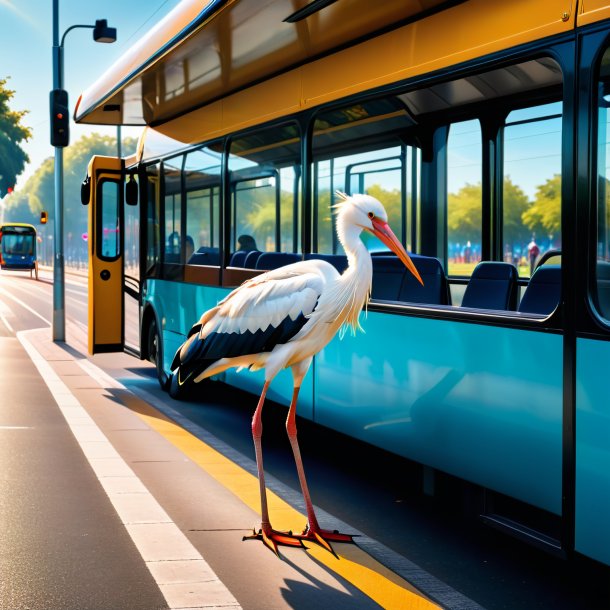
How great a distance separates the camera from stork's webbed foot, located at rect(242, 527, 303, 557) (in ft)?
16.7

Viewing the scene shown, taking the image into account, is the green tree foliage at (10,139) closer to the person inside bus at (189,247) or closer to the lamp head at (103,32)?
the lamp head at (103,32)

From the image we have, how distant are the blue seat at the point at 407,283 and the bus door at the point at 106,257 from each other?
6290mm

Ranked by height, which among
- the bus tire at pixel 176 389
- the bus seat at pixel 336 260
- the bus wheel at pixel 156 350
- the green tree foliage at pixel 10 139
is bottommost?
the bus tire at pixel 176 389

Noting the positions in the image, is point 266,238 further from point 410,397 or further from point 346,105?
point 410,397

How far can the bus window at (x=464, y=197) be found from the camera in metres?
7.29

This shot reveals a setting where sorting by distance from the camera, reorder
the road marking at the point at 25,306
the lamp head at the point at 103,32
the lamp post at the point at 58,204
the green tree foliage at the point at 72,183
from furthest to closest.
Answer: the green tree foliage at the point at 72,183
the road marking at the point at 25,306
the lamp head at the point at 103,32
the lamp post at the point at 58,204

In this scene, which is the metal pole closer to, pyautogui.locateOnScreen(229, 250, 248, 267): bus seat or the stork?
pyautogui.locateOnScreen(229, 250, 248, 267): bus seat

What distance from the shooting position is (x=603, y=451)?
3945 mm

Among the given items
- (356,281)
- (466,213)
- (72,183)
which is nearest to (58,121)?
(466,213)

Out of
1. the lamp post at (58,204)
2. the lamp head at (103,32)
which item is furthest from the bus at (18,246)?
the lamp post at (58,204)

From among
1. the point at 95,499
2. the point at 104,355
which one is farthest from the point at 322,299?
the point at 104,355

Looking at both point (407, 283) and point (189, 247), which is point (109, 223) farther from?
point (407, 283)

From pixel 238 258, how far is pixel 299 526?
314 centimetres

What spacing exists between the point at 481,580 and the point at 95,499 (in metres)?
2.48
